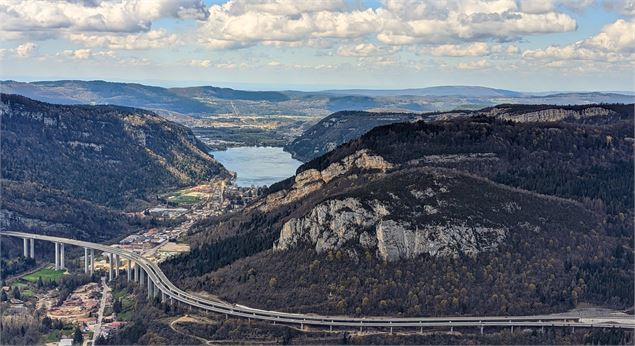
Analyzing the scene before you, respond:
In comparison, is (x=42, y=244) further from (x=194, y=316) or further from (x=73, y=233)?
(x=194, y=316)

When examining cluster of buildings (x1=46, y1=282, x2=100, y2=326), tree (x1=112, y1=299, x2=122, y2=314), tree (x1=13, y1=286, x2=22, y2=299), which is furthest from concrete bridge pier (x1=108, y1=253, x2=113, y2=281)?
tree (x1=112, y1=299, x2=122, y2=314)

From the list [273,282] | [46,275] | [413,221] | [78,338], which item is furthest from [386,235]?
[46,275]

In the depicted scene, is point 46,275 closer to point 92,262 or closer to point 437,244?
point 92,262

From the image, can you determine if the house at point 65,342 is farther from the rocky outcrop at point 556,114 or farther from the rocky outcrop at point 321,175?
the rocky outcrop at point 556,114

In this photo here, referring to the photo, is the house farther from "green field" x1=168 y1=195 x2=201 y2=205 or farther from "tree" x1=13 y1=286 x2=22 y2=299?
"green field" x1=168 y1=195 x2=201 y2=205

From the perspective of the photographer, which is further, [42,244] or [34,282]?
[42,244]

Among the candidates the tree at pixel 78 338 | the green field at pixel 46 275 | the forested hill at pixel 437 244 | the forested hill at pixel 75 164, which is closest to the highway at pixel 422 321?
the forested hill at pixel 437 244

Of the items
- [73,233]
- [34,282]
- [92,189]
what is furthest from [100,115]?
[34,282]
